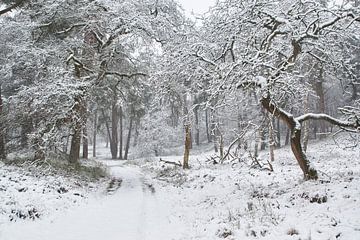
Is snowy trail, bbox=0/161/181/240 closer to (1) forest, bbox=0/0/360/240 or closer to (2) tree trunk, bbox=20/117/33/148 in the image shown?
(1) forest, bbox=0/0/360/240

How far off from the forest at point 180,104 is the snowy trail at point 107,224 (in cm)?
4

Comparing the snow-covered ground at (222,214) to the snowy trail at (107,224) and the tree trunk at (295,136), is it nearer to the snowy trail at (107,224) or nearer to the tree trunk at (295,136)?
the snowy trail at (107,224)

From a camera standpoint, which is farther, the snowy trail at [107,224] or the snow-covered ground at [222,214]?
the snowy trail at [107,224]

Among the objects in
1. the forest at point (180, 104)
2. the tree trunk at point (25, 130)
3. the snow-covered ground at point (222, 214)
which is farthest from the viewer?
the tree trunk at point (25, 130)

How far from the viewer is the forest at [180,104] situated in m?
8.34

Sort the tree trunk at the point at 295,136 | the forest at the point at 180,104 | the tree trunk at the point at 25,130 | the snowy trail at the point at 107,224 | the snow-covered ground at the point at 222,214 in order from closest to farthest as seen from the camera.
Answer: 1. the snow-covered ground at the point at 222,214
2. the snowy trail at the point at 107,224
3. the forest at the point at 180,104
4. the tree trunk at the point at 295,136
5. the tree trunk at the point at 25,130

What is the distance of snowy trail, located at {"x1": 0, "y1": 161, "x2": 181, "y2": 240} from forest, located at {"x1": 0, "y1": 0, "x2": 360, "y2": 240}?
4cm

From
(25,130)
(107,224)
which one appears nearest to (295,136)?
(107,224)

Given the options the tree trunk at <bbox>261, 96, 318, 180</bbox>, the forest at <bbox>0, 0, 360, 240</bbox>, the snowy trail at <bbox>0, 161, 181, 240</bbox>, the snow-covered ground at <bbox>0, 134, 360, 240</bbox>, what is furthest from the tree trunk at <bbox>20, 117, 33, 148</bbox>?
the tree trunk at <bbox>261, 96, 318, 180</bbox>

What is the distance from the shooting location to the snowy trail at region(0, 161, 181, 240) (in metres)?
7.78

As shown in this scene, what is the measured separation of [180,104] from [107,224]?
1138 cm

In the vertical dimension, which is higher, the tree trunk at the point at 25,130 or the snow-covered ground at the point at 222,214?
the tree trunk at the point at 25,130

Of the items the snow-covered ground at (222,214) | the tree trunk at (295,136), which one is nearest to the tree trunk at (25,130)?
the snow-covered ground at (222,214)

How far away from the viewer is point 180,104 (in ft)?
64.2
